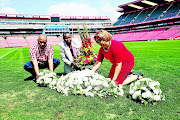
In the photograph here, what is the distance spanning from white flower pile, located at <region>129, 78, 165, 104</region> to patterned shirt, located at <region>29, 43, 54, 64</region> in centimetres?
249

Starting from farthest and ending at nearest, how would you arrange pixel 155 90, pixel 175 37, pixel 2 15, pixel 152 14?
pixel 2 15
pixel 152 14
pixel 175 37
pixel 155 90

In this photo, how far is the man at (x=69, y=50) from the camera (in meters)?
4.32

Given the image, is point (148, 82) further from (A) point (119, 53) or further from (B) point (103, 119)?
(B) point (103, 119)

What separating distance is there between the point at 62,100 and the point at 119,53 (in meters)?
1.42

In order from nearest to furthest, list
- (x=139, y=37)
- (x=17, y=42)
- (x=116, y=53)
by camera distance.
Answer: (x=116, y=53) < (x=139, y=37) < (x=17, y=42)

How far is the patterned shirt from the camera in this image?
12.9ft

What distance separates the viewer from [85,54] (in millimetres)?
4594

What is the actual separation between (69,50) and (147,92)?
2679 millimetres

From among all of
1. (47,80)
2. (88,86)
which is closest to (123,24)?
(47,80)

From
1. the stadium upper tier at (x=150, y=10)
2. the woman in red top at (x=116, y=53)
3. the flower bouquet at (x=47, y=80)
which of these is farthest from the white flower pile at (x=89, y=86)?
the stadium upper tier at (x=150, y=10)

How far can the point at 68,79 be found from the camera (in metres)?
3.06

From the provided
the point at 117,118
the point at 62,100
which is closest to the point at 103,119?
the point at 117,118

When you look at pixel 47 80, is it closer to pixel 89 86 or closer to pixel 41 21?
pixel 89 86

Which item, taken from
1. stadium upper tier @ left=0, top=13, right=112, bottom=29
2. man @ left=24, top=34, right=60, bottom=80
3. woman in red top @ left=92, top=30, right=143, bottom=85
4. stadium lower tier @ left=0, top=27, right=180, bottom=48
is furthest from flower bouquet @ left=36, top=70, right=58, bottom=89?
stadium upper tier @ left=0, top=13, right=112, bottom=29
